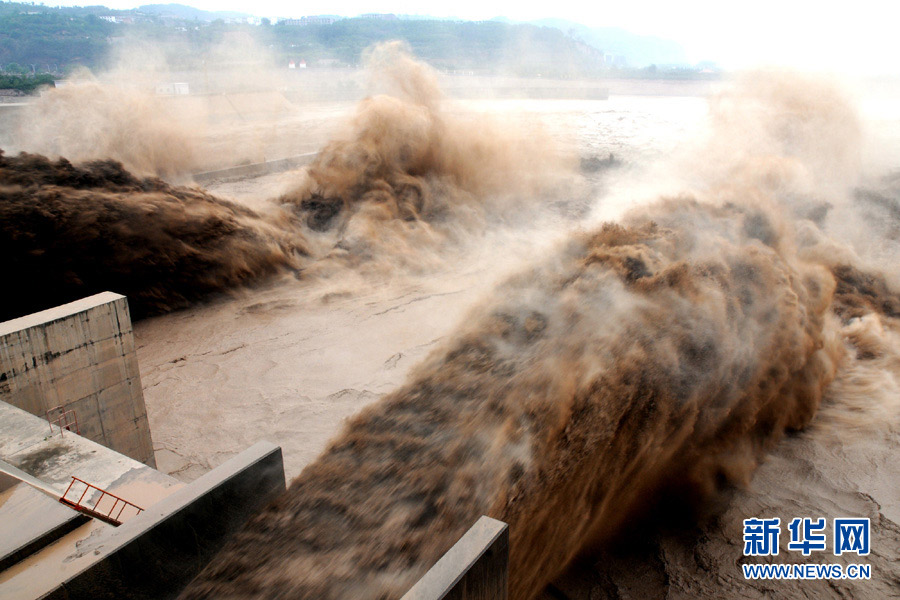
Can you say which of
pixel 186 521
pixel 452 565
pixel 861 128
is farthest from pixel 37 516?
pixel 861 128

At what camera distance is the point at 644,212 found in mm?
7652

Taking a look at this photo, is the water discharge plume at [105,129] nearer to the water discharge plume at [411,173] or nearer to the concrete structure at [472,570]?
the water discharge plume at [411,173]

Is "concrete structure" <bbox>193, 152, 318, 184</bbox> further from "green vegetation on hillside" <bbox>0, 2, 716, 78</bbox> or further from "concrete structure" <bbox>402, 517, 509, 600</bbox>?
"green vegetation on hillside" <bbox>0, 2, 716, 78</bbox>

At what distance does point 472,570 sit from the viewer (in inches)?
97.3

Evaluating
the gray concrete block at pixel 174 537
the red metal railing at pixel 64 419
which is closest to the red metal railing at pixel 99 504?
the gray concrete block at pixel 174 537

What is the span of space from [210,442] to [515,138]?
12.6 m

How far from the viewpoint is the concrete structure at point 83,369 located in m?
4.39

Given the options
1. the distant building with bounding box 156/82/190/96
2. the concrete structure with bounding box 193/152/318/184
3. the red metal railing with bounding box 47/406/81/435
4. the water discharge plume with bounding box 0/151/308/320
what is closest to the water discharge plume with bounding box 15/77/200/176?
the concrete structure with bounding box 193/152/318/184

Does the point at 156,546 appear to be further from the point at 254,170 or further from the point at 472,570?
the point at 254,170

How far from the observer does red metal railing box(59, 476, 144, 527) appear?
3.48m

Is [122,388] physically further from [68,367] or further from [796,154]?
[796,154]

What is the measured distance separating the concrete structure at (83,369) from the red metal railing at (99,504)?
84 cm

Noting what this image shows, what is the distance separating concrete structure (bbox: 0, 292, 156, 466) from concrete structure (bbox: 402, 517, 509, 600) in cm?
323

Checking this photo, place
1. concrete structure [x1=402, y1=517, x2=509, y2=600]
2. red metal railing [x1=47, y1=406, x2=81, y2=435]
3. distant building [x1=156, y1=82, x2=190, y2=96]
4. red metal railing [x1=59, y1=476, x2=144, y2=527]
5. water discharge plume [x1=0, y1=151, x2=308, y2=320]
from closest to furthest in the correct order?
1. concrete structure [x1=402, y1=517, x2=509, y2=600]
2. red metal railing [x1=59, y1=476, x2=144, y2=527]
3. red metal railing [x1=47, y1=406, x2=81, y2=435]
4. water discharge plume [x1=0, y1=151, x2=308, y2=320]
5. distant building [x1=156, y1=82, x2=190, y2=96]
